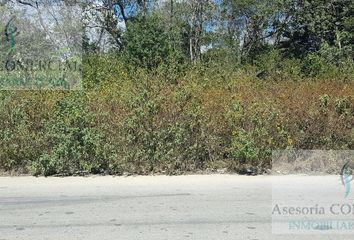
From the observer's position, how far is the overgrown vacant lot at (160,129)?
873cm

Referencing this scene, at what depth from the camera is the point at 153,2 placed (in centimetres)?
3803

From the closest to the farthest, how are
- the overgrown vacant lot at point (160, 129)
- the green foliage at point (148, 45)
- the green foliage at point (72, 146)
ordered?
the green foliage at point (72, 146) → the overgrown vacant lot at point (160, 129) → the green foliage at point (148, 45)

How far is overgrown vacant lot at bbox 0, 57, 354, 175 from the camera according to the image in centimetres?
873

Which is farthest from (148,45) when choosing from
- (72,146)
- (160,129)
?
(72,146)

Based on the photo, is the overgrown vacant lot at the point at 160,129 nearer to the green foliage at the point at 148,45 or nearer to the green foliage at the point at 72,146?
the green foliage at the point at 72,146

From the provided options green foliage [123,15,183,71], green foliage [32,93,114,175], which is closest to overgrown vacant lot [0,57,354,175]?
green foliage [32,93,114,175]

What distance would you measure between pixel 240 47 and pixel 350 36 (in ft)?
31.1

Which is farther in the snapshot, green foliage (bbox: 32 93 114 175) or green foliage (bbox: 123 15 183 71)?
green foliage (bbox: 123 15 183 71)

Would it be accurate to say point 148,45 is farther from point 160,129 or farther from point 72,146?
point 72,146

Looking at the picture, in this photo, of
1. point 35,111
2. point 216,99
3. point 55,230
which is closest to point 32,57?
point 35,111

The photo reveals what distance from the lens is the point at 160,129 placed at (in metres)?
8.91

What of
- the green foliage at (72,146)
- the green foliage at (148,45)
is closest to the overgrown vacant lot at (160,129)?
the green foliage at (72,146)

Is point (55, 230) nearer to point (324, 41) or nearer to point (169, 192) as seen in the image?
point (169, 192)

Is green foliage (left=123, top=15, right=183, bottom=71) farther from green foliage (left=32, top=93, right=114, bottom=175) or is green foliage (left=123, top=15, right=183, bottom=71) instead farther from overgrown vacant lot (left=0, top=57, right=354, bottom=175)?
green foliage (left=32, top=93, right=114, bottom=175)
